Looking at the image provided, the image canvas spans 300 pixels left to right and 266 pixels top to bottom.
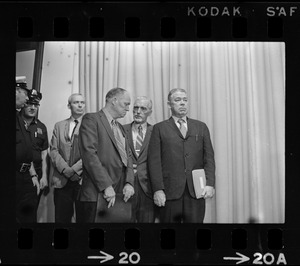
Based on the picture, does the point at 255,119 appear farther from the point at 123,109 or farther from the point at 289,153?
the point at 123,109

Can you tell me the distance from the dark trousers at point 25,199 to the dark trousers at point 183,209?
0.74 meters

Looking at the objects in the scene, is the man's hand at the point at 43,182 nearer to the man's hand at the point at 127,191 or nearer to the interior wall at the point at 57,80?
the interior wall at the point at 57,80

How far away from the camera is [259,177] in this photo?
14.1 ft

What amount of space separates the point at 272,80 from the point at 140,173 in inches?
36.8

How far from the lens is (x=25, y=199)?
14.0 ft

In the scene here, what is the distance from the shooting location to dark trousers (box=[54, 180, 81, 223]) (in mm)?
4262

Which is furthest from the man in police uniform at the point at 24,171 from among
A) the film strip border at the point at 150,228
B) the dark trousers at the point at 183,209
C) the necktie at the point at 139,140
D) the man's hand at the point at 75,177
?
the dark trousers at the point at 183,209

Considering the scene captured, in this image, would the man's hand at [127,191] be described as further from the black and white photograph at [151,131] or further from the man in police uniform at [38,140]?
the man in police uniform at [38,140]

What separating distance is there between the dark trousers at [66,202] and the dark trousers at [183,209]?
502 mm

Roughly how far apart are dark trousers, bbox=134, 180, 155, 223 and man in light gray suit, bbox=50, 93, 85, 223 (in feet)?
1.12

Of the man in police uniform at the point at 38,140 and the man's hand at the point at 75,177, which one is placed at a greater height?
the man in police uniform at the point at 38,140

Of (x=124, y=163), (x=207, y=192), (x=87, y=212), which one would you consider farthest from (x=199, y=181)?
(x=87, y=212)
